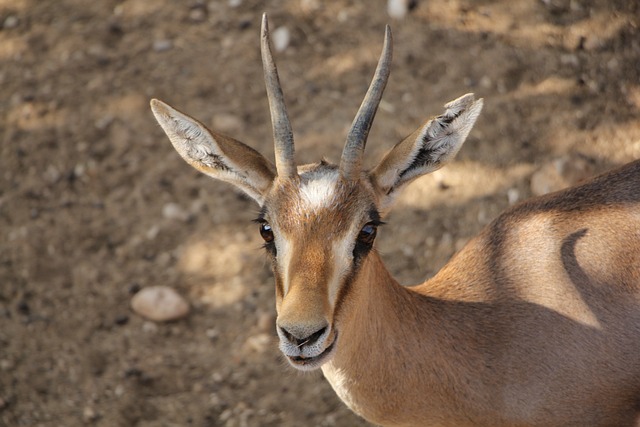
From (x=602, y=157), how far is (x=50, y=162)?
4.48 metres

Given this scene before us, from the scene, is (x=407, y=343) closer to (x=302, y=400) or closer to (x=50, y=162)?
(x=302, y=400)

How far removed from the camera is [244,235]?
21.4 feet

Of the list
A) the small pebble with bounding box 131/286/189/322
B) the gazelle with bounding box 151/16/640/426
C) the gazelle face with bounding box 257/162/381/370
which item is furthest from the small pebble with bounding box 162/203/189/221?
the gazelle face with bounding box 257/162/381/370

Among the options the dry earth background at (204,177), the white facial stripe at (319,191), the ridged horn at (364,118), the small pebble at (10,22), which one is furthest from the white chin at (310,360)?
the small pebble at (10,22)

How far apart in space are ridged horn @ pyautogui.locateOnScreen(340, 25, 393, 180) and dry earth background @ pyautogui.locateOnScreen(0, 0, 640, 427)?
2.17m

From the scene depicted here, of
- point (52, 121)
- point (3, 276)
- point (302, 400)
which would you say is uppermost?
point (52, 121)

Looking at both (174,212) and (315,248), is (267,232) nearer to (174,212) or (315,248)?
(315,248)

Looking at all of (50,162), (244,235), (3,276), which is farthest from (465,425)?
(50,162)

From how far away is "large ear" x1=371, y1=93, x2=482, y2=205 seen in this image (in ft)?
13.4

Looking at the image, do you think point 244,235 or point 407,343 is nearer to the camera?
point 407,343

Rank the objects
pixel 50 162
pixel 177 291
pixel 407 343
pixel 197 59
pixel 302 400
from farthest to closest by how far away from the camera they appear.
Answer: pixel 197 59 < pixel 50 162 < pixel 177 291 < pixel 302 400 < pixel 407 343

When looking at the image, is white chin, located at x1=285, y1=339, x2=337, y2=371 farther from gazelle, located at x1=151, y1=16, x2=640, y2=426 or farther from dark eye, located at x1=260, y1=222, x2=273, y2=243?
dark eye, located at x1=260, y1=222, x2=273, y2=243

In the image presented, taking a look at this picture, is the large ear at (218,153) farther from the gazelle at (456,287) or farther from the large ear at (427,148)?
the large ear at (427,148)

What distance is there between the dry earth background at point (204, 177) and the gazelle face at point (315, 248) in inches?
80.5
